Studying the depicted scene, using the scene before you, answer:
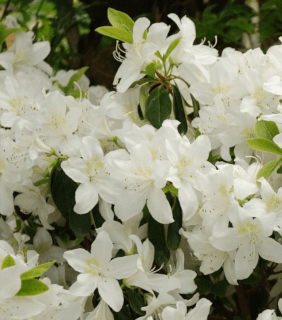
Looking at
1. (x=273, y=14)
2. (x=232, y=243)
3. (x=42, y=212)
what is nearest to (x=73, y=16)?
(x=273, y=14)

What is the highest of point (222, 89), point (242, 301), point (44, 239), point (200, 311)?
point (222, 89)

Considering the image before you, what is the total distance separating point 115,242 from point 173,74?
0.46m

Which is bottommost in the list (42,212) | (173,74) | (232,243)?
(42,212)

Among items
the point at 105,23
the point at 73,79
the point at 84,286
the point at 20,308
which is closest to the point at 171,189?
the point at 84,286

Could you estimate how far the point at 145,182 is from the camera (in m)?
1.00

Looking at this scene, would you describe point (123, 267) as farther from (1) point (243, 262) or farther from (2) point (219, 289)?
(2) point (219, 289)

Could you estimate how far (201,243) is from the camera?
1028 millimetres

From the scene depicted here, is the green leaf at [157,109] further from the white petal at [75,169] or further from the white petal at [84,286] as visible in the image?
the white petal at [84,286]

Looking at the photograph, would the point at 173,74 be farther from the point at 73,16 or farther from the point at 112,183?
the point at 73,16

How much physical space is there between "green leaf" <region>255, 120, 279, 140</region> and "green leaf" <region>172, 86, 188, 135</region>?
0.76 ft

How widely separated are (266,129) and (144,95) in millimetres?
304

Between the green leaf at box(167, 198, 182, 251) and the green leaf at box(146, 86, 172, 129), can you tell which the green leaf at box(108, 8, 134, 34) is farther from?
the green leaf at box(167, 198, 182, 251)

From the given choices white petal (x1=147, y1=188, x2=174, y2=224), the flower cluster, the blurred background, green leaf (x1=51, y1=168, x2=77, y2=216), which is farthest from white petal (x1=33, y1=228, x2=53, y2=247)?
the blurred background

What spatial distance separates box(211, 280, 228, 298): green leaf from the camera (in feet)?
4.05
